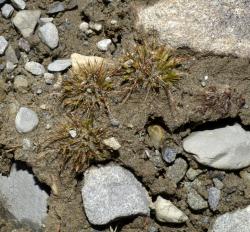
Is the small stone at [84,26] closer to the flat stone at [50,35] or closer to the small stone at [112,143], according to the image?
the flat stone at [50,35]

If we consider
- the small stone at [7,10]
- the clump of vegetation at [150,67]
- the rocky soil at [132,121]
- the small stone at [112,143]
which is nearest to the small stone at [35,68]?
the rocky soil at [132,121]

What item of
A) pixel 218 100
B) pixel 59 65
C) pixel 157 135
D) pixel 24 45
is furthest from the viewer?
pixel 24 45

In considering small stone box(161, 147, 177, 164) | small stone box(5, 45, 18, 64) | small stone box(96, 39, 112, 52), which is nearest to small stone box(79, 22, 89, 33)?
small stone box(96, 39, 112, 52)

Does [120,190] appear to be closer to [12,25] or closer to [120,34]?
[120,34]

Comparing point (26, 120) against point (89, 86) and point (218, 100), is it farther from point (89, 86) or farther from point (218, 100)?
point (218, 100)

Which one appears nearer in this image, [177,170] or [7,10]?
[177,170]

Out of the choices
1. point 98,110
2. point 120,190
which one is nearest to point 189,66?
point 98,110

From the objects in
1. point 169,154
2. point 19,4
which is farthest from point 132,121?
point 19,4
